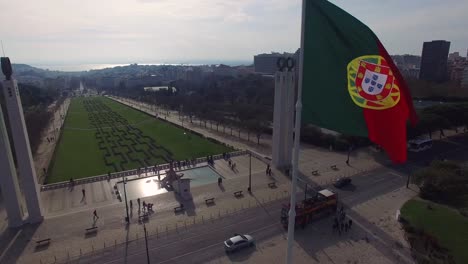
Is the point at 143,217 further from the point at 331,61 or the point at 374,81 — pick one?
the point at 374,81

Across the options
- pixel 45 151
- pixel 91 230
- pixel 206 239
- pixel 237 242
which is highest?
pixel 237 242

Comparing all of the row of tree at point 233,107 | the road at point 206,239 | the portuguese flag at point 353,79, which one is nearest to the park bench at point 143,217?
the road at point 206,239

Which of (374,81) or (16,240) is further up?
(374,81)

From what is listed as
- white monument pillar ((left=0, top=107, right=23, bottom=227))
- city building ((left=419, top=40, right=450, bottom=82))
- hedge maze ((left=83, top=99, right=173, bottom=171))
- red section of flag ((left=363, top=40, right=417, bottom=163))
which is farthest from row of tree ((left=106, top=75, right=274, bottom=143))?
city building ((left=419, top=40, right=450, bottom=82))

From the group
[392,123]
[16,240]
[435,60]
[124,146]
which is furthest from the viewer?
[435,60]

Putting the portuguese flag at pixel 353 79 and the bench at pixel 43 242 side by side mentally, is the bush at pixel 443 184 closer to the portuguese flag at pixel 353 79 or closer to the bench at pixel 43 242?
the portuguese flag at pixel 353 79

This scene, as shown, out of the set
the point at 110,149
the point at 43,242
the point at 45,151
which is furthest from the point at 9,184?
the point at 45,151

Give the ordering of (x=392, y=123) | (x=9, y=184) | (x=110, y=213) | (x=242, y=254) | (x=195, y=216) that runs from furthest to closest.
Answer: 1. (x=110, y=213)
2. (x=195, y=216)
3. (x=9, y=184)
4. (x=242, y=254)
5. (x=392, y=123)
